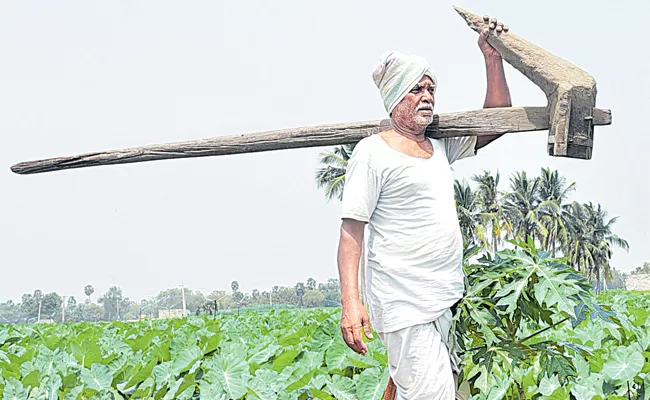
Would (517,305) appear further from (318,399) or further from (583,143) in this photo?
(318,399)

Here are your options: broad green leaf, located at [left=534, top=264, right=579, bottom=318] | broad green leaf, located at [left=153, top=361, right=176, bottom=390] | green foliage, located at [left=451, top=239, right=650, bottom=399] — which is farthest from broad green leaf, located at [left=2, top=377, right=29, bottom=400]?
broad green leaf, located at [left=534, top=264, right=579, bottom=318]

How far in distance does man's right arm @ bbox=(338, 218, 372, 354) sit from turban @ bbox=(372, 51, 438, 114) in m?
0.51

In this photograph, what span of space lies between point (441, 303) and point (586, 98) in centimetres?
99

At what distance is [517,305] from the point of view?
297cm

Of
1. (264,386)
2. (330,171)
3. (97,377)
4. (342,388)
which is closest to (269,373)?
(264,386)

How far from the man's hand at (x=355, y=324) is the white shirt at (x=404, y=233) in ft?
0.27

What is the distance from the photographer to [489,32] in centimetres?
314

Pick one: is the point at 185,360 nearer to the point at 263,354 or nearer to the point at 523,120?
the point at 263,354

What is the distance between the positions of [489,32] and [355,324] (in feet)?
4.31

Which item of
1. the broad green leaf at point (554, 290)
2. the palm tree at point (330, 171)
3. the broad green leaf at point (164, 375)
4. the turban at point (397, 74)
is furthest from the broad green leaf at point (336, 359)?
the palm tree at point (330, 171)

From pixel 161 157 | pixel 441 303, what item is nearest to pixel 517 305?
pixel 441 303

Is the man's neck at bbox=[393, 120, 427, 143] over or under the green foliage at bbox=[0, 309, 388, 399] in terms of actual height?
over

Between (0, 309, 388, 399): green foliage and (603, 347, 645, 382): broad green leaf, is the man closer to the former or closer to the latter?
(0, 309, 388, 399): green foliage

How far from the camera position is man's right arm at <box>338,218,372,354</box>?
279 centimetres
